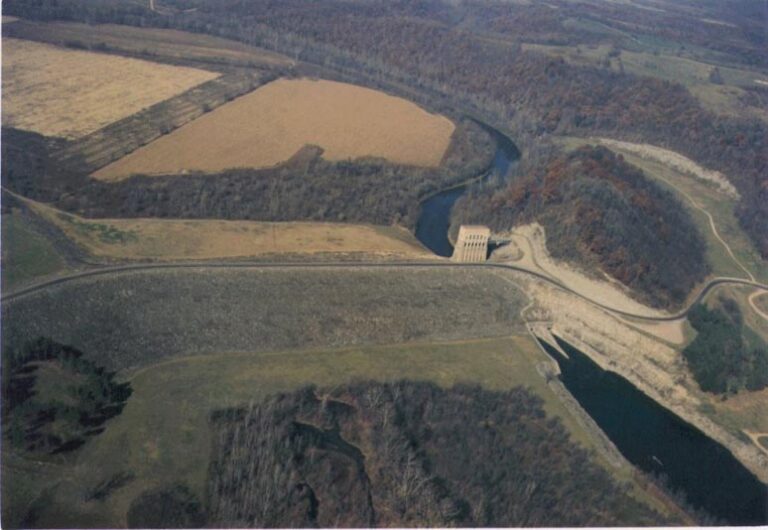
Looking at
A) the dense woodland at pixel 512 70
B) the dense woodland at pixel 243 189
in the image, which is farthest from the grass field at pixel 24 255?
the dense woodland at pixel 512 70

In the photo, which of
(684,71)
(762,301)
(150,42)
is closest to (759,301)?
(762,301)

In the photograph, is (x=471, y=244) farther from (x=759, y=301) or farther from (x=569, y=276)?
(x=759, y=301)

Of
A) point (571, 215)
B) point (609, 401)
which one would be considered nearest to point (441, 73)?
point (571, 215)

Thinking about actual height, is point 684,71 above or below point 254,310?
above

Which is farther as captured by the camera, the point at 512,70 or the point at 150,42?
the point at 512,70

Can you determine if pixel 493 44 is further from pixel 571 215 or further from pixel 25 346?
pixel 25 346

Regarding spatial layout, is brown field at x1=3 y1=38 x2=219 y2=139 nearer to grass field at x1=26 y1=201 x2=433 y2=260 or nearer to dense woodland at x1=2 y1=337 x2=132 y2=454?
grass field at x1=26 y1=201 x2=433 y2=260

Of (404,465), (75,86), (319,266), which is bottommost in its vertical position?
(404,465)

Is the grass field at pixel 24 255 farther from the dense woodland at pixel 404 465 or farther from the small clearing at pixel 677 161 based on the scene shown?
the small clearing at pixel 677 161
